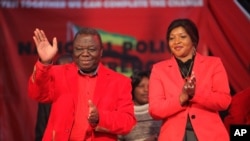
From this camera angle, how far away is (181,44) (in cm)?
386

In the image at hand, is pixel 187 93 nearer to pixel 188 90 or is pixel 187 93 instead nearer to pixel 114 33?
pixel 188 90

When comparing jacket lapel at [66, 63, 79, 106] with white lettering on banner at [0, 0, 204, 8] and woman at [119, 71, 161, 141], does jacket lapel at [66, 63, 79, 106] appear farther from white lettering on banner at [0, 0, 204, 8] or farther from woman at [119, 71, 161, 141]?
white lettering on banner at [0, 0, 204, 8]

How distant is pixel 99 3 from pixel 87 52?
73.8 inches

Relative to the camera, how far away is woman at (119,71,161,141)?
15.8 ft

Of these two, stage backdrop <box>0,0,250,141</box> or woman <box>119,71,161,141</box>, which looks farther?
stage backdrop <box>0,0,250,141</box>

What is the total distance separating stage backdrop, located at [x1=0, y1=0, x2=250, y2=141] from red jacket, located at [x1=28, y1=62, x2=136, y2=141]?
178 cm

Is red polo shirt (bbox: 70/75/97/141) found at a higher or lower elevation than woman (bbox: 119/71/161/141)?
higher

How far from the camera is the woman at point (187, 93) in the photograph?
12.2ft

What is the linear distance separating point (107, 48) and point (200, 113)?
6.92 ft

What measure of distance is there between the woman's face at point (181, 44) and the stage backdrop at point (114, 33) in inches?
67.1

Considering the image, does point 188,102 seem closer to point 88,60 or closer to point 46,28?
point 88,60

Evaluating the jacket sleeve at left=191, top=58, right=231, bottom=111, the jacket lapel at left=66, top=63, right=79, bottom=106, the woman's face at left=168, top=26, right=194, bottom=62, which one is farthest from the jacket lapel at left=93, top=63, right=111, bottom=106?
the jacket sleeve at left=191, top=58, right=231, bottom=111

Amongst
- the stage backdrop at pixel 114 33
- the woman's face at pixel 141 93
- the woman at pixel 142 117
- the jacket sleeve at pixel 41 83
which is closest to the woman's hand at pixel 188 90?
the jacket sleeve at pixel 41 83

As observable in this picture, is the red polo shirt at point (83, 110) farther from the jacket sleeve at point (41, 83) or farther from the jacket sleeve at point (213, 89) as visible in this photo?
the jacket sleeve at point (213, 89)
